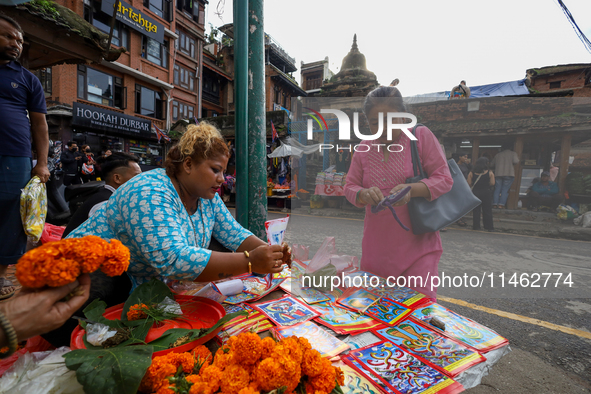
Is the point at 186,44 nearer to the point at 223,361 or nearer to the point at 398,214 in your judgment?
the point at 398,214

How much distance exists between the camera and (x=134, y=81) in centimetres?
1591

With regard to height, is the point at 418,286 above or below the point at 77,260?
below

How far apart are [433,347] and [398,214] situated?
0.80m

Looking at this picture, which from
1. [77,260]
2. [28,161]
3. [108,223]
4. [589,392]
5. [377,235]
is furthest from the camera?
[28,161]

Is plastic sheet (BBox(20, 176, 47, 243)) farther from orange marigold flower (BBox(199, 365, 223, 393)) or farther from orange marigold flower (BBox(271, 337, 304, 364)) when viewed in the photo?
orange marigold flower (BBox(271, 337, 304, 364))

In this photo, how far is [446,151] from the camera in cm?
177

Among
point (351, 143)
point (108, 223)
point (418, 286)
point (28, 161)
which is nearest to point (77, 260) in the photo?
point (108, 223)

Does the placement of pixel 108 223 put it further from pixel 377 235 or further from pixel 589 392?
pixel 589 392

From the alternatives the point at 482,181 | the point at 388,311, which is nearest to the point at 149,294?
the point at 388,311

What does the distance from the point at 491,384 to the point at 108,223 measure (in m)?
2.29

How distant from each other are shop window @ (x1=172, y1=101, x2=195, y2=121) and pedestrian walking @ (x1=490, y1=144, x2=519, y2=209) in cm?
1923

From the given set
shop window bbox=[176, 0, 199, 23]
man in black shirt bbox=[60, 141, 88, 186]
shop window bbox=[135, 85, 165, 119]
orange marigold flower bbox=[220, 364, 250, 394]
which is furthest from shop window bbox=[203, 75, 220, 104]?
orange marigold flower bbox=[220, 364, 250, 394]

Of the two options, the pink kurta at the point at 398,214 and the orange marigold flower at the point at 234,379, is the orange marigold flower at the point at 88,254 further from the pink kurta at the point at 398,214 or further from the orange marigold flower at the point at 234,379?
the pink kurta at the point at 398,214

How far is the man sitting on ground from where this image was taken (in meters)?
1.77
